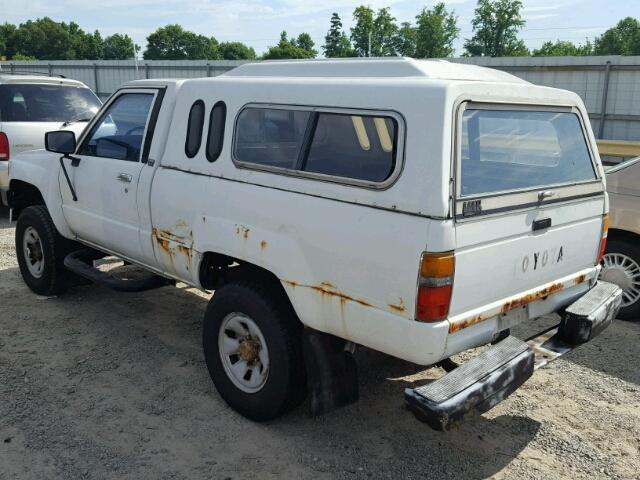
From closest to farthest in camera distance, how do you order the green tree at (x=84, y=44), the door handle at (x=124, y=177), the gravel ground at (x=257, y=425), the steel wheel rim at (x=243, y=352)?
1. the gravel ground at (x=257, y=425)
2. the steel wheel rim at (x=243, y=352)
3. the door handle at (x=124, y=177)
4. the green tree at (x=84, y=44)

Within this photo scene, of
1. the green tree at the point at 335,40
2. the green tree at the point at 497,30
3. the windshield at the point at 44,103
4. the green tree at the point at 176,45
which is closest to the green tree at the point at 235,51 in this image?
the green tree at the point at 176,45

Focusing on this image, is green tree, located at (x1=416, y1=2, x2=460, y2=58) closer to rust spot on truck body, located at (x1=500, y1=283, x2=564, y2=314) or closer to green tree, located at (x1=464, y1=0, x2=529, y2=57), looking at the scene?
green tree, located at (x1=464, y1=0, x2=529, y2=57)

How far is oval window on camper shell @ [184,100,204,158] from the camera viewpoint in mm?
3872

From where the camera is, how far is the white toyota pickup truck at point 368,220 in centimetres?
275

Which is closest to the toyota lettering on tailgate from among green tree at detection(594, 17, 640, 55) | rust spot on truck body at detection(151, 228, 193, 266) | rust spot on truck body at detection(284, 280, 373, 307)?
rust spot on truck body at detection(284, 280, 373, 307)

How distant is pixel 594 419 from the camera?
378 cm

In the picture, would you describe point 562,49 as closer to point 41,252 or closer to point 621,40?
point 621,40

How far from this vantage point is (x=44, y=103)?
8.84m

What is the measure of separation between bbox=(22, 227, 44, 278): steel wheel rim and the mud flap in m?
3.45

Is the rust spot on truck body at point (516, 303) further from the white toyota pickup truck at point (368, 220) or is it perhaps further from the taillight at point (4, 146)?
the taillight at point (4, 146)

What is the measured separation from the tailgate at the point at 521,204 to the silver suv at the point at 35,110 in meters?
6.90

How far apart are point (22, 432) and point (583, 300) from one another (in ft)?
11.1

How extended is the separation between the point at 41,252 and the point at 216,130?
109 inches

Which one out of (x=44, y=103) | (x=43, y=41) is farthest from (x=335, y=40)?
(x=44, y=103)
